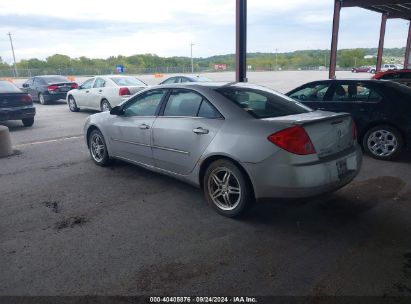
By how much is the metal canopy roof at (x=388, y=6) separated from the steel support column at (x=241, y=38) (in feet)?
30.0

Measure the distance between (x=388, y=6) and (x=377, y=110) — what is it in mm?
16501

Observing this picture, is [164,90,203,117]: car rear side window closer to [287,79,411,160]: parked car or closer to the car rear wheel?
[287,79,411,160]: parked car

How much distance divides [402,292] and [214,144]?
2173 millimetres

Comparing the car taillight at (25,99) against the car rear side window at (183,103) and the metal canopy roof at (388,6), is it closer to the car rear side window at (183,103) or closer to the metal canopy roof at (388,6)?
the car rear side window at (183,103)

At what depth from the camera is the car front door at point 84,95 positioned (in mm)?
13105

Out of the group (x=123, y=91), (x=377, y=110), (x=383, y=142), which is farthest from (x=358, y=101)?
(x=123, y=91)

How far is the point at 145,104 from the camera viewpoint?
4.97 metres

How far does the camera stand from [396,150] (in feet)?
19.9

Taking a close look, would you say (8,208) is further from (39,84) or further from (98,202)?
(39,84)

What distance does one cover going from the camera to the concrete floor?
8.89 ft

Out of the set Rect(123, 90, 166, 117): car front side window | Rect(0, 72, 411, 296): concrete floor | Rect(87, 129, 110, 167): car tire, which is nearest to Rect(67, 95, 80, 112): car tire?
Rect(87, 129, 110, 167): car tire

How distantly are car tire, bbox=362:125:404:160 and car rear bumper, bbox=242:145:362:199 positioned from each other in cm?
309

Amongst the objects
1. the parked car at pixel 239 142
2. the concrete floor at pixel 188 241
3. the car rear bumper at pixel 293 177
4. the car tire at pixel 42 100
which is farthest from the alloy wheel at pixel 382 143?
the car tire at pixel 42 100

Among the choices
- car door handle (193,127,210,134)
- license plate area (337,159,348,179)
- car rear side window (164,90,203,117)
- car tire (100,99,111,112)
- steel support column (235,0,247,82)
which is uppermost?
steel support column (235,0,247,82)
